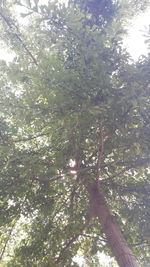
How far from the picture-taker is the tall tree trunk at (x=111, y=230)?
520 centimetres

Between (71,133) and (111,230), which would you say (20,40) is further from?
(111,230)

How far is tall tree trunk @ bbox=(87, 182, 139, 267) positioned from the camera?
5203 mm

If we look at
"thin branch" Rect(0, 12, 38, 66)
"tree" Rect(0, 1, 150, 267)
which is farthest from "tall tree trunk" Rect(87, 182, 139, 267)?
"thin branch" Rect(0, 12, 38, 66)

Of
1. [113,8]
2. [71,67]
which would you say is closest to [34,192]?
[71,67]

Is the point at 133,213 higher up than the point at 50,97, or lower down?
lower down

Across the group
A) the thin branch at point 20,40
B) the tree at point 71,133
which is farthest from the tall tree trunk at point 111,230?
the thin branch at point 20,40

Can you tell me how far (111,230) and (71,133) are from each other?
8.00 feet

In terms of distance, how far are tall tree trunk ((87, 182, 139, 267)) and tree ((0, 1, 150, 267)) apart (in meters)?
0.02

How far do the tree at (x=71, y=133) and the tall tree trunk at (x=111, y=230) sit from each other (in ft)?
0.07

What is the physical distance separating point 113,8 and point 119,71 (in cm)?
327

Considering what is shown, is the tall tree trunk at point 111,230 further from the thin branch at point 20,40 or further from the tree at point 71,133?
the thin branch at point 20,40

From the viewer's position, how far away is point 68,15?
501 centimetres

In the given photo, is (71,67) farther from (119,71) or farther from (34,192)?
(34,192)

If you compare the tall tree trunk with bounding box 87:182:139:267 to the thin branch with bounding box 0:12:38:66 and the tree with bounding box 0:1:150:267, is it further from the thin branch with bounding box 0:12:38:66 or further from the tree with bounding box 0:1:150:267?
the thin branch with bounding box 0:12:38:66
